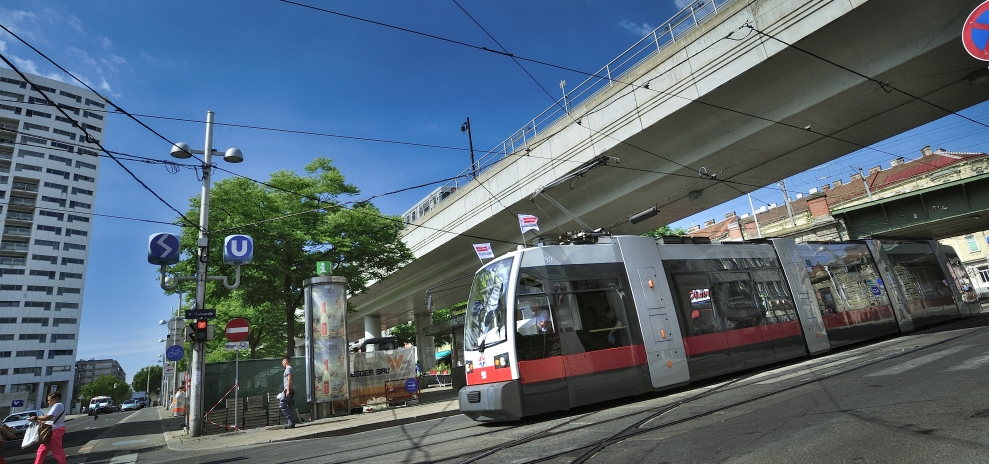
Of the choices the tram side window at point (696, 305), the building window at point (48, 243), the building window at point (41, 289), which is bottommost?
the tram side window at point (696, 305)

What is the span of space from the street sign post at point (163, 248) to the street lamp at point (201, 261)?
1.83ft

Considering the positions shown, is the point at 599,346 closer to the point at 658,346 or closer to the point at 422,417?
the point at 658,346

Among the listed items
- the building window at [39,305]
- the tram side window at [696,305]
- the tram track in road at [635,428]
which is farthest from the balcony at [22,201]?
the tram track in road at [635,428]

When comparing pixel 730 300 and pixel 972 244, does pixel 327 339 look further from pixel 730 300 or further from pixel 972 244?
pixel 972 244

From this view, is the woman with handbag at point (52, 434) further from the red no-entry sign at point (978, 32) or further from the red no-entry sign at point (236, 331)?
the red no-entry sign at point (978, 32)

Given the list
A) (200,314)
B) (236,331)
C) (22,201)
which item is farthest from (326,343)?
(22,201)

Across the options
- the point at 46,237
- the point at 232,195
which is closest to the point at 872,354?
the point at 232,195

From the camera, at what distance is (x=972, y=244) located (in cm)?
5012

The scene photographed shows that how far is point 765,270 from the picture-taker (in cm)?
1250

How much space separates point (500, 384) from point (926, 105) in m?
14.4

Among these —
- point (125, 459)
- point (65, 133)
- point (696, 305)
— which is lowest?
point (125, 459)

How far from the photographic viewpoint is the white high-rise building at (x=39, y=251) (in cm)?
7506

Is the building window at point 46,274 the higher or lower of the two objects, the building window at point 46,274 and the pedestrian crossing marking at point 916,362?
the higher

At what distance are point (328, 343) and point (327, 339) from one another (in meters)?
0.13
